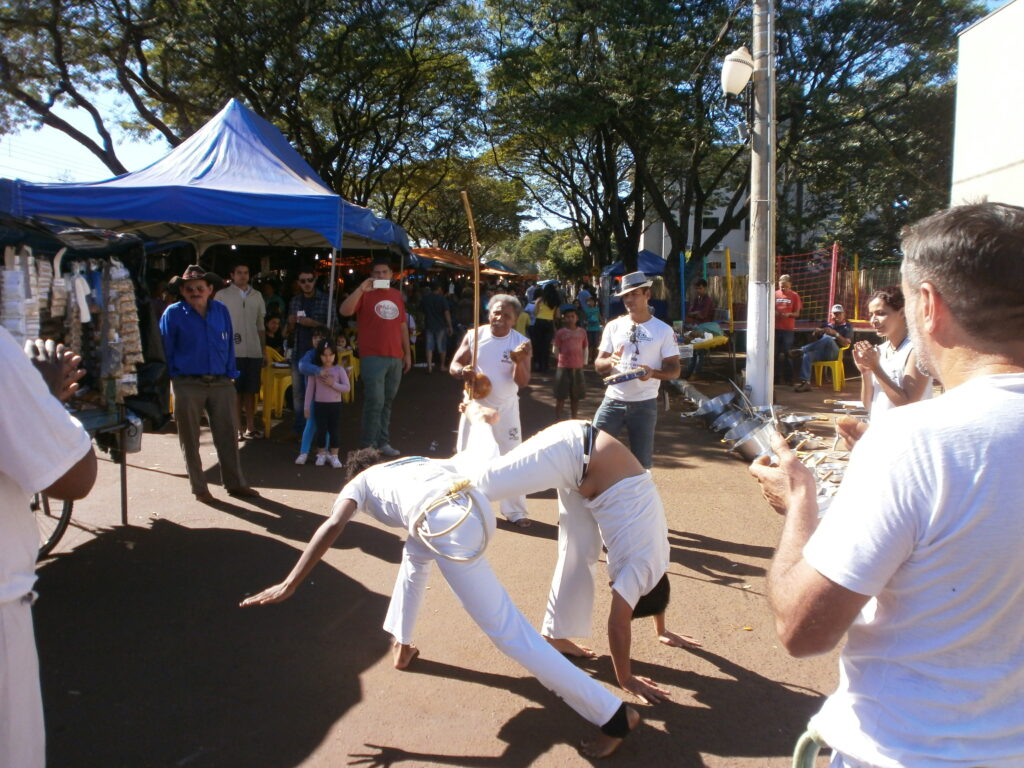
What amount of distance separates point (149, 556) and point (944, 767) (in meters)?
4.69

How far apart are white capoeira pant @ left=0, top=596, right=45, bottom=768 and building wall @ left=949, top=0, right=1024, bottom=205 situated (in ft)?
27.0

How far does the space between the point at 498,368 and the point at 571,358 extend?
319 centimetres

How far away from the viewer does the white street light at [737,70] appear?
28.9 ft

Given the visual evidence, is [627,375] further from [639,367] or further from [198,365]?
[198,365]

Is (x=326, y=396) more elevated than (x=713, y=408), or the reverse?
(x=326, y=396)

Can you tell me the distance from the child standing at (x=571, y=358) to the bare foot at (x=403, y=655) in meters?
5.39

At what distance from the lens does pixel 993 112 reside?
7.89 metres

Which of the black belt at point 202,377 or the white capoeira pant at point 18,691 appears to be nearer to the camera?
the white capoeira pant at point 18,691

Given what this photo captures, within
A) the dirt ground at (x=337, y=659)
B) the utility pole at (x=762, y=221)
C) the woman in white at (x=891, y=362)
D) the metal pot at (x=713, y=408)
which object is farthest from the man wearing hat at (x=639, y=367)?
the utility pole at (x=762, y=221)

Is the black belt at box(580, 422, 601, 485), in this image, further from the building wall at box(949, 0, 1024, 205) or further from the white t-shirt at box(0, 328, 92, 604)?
the building wall at box(949, 0, 1024, 205)

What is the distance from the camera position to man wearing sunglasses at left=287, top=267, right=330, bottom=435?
7824 mm

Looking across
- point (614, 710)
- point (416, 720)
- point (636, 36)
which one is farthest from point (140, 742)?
point (636, 36)

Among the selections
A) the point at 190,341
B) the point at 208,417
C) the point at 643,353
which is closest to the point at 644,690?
the point at 643,353

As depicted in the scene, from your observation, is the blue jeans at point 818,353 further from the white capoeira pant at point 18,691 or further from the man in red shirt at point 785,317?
the white capoeira pant at point 18,691
